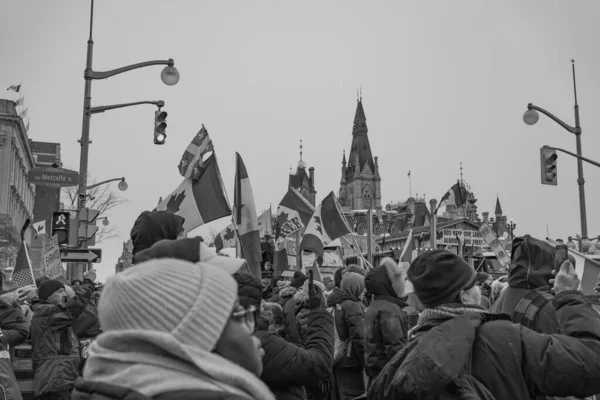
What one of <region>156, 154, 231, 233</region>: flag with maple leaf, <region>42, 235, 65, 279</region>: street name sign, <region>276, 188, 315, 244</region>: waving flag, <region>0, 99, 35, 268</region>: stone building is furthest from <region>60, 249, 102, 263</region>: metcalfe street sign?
<region>0, 99, 35, 268</region>: stone building

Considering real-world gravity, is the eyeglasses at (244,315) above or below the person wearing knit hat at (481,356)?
above

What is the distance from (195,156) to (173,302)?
362 inches

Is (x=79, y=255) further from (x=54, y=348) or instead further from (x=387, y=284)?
(x=387, y=284)

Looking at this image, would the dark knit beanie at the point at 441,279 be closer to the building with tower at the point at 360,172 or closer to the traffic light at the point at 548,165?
the traffic light at the point at 548,165

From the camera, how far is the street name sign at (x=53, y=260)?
13.9 meters

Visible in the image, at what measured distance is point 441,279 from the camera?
3.69m

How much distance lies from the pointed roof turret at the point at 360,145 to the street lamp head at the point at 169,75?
147m

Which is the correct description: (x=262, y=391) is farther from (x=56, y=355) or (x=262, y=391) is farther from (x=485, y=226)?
(x=485, y=226)

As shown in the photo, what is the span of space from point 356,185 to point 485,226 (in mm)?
142063

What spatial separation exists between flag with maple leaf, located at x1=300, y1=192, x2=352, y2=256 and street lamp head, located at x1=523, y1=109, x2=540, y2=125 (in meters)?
7.80

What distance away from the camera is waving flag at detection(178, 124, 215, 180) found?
416 inches

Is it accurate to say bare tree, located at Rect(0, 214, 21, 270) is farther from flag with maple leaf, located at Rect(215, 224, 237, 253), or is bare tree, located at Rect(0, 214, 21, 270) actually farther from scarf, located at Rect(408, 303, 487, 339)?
scarf, located at Rect(408, 303, 487, 339)

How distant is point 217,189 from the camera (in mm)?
10055

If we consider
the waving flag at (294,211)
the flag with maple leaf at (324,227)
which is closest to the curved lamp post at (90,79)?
the waving flag at (294,211)
